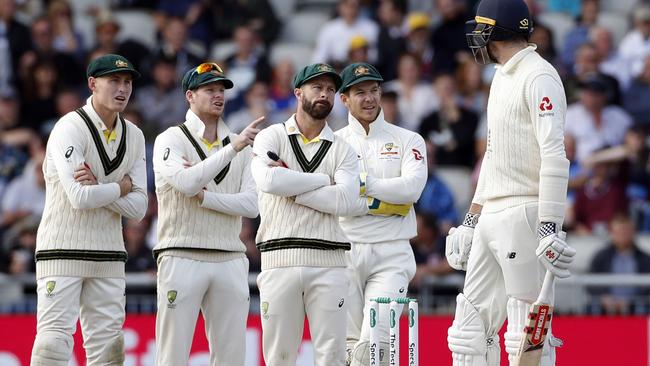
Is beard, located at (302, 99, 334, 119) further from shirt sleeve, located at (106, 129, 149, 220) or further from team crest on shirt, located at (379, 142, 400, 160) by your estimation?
shirt sleeve, located at (106, 129, 149, 220)

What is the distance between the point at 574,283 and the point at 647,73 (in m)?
3.59

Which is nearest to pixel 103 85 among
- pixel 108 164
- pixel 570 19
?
pixel 108 164

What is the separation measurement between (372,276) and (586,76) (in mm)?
6120

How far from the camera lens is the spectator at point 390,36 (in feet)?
54.4

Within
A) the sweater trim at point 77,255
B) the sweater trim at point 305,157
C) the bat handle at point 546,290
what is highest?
the sweater trim at point 305,157

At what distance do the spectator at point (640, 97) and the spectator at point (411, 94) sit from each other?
203 centimetres

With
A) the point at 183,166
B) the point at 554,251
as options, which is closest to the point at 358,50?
the point at 183,166

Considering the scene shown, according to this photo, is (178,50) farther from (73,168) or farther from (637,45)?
(73,168)

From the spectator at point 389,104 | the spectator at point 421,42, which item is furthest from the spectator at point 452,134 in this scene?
the spectator at point 421,42

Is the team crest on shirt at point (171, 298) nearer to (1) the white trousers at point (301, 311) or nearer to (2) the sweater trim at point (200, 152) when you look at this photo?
(1) the white trousers at point (301, 311)

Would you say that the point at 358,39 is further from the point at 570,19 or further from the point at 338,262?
the point at 338,262

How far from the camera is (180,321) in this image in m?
9.68

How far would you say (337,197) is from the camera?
9.45 metres

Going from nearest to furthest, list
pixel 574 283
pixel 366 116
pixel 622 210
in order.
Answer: pixel 366 116 < pixel 574 283 < pixel 622 210
